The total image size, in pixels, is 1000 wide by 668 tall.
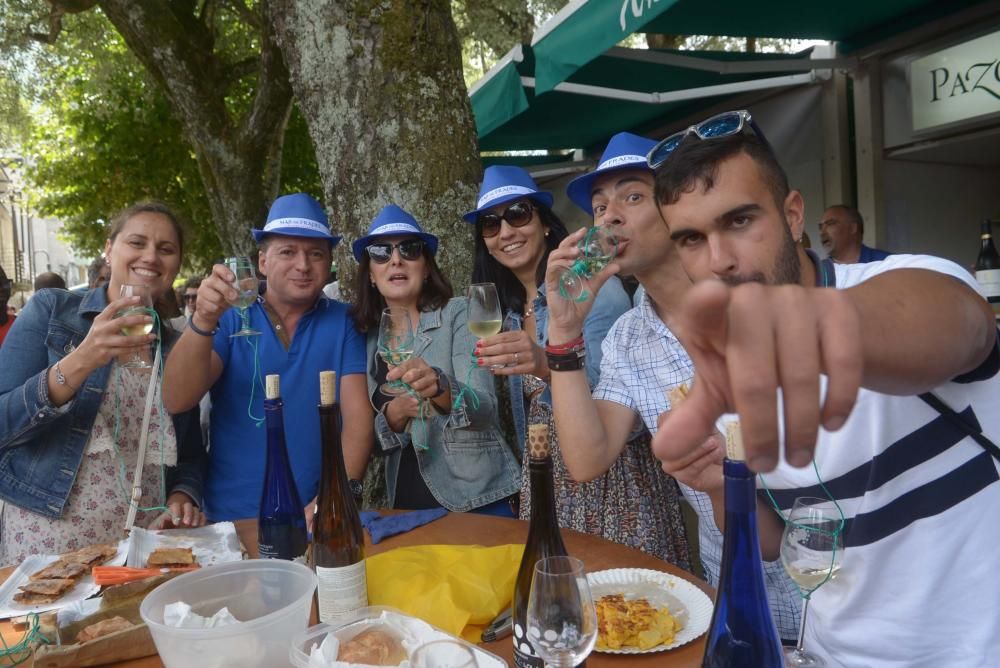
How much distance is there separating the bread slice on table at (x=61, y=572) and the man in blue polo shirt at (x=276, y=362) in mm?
825

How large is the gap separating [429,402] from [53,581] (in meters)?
1.33

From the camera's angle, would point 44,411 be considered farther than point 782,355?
Yes

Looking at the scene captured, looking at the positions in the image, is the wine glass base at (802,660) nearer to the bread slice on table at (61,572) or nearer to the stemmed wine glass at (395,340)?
the stemmed wine glass at (395,340)

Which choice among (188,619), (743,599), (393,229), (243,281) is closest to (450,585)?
(188,619)

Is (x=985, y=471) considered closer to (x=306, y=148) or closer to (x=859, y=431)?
(x=859, y=431)

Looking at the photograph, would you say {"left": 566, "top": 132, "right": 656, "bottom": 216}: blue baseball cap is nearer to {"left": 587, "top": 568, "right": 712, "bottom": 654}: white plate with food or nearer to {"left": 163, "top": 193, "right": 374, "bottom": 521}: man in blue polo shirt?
{"left": 163, "top": 193, "right": 374, "bottom": 521}: man in blue polo shirt

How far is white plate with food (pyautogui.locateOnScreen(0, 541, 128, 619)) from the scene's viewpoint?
5.62 ft

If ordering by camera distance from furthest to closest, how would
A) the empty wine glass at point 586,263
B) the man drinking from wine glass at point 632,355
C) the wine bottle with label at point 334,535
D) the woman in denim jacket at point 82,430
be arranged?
1. the woman in denim jacket at point 82,430
2. the empty wine glass at point 586,263
3. the man drinking from wine glass at point 632,355
4. the wine bottle with label at point 334,535

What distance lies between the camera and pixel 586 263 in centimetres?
221

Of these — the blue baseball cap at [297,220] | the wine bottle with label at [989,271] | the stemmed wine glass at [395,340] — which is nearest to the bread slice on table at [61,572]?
the stemmed wine glass at [395,340]

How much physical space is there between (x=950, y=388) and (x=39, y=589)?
2.28m

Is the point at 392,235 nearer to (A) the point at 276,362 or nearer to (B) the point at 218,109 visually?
(A) the point at 276,362

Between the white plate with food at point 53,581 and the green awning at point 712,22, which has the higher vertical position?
the green awning at point 712,22

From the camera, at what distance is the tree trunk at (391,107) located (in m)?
3.81
